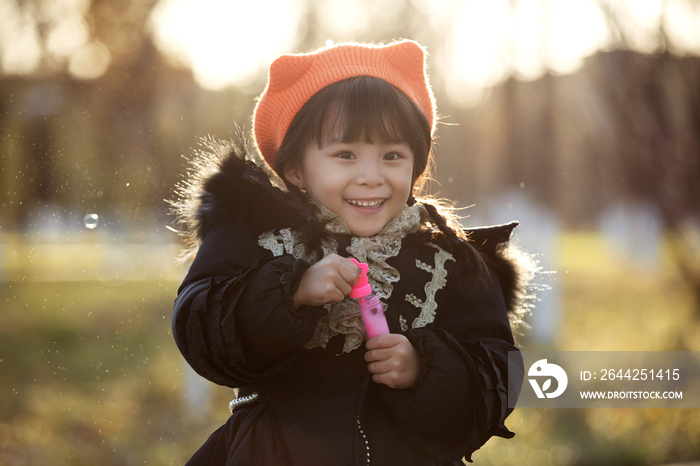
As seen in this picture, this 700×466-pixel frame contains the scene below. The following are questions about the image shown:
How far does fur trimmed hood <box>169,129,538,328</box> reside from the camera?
146 centimetres

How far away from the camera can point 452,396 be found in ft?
4.23

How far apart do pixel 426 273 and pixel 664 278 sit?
18.8ft

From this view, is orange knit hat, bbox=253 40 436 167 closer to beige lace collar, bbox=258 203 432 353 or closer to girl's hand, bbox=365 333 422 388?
beige lace collar, bbox=258 203 432 353

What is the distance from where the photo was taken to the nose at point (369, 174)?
1.48 m

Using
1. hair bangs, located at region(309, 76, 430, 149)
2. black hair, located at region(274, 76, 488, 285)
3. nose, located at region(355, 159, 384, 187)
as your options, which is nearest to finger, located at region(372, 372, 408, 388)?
black hair, located at region(274, 76, 488, 285)

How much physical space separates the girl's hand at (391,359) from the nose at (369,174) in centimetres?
41

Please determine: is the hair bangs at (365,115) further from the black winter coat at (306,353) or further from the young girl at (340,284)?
the black winter coat at (306,353)

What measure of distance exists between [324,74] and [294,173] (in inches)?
11.6


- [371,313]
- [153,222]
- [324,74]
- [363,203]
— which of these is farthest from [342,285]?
[153,222]

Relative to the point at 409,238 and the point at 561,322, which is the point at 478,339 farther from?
the point at 561,322

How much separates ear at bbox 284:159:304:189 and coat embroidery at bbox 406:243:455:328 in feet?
1.36

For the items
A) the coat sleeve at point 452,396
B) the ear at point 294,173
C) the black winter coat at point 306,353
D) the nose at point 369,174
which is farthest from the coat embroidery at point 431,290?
the ear at point 294,173

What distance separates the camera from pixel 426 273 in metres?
1.54

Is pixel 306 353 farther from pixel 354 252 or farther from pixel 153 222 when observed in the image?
pixel 153 222
